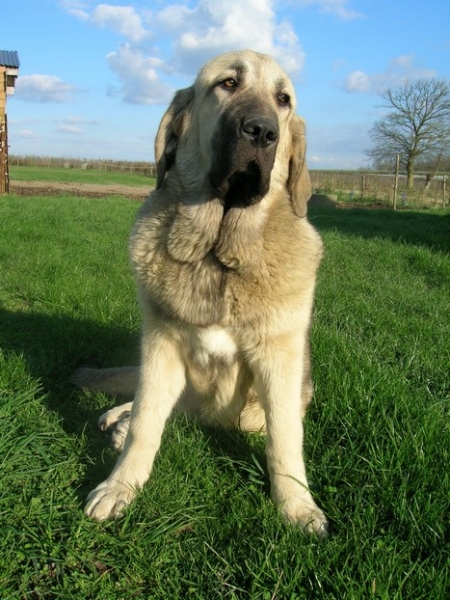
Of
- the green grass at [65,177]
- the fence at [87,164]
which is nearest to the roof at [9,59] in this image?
the green grass at [65,177]

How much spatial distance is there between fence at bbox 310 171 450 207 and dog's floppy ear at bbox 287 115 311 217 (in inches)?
974

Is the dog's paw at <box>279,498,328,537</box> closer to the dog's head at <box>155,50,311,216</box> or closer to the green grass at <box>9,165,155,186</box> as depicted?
the dog's head at <box>155,50,311,216</box>

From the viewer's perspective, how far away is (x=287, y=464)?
249 centimetres

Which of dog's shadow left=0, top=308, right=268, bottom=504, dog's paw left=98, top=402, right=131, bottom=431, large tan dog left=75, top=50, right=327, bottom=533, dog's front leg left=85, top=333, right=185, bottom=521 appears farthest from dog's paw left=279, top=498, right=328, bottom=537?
dog's paw left=98, top=402, right=131, bottom=431

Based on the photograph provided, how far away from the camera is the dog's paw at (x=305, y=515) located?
225cm

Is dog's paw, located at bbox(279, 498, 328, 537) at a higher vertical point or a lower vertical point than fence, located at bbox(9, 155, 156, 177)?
lower

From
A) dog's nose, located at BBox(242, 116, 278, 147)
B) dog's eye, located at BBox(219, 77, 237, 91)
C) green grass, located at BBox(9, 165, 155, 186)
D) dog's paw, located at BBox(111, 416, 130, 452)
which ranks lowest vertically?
dog's paw, located at BBox(111, 416, 130, 452)

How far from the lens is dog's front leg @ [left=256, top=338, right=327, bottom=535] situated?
2.46 m

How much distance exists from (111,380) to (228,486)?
1193 millimetres

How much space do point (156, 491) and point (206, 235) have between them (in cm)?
121

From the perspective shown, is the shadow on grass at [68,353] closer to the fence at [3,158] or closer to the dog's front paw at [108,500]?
the dog's front paw at [108,500]

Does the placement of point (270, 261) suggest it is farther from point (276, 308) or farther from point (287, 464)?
point (287, 464)

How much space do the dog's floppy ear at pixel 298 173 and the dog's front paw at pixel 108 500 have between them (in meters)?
1.57

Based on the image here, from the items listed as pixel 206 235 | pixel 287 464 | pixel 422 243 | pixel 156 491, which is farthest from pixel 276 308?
pixel 422 243
